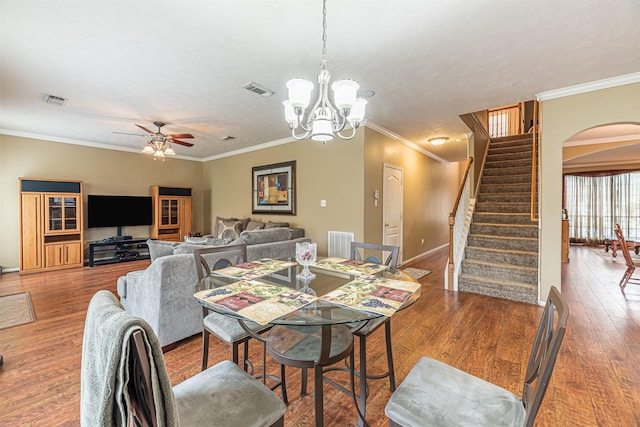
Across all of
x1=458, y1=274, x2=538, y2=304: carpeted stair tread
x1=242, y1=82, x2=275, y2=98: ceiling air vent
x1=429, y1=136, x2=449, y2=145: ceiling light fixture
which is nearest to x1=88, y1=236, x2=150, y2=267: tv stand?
x1=242, y1=82, x2=275, y2=98: ceiling air vent

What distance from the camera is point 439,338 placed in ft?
8.57

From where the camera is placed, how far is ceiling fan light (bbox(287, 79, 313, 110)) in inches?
70.4

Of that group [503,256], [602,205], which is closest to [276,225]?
[503,256]

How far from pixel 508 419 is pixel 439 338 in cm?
174

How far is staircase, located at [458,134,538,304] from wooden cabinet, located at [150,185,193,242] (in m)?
6.26

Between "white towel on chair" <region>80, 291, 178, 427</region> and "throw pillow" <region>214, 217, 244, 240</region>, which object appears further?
"throw pillow" <region>214, 217, 244, 240</region>

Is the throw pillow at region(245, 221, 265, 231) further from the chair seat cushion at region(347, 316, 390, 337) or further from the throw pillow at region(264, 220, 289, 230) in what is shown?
the chair seat cushion at region(347, 316, 390, 337)

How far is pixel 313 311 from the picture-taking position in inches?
51.4

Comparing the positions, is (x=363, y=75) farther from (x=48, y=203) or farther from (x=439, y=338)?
(x=48, y=203)

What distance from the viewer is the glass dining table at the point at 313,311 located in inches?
48.9

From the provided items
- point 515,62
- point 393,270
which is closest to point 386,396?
point 393,270

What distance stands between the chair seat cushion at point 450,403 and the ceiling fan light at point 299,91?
1681mm

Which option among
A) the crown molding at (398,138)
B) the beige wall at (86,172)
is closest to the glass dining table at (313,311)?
the crown molding at (398,138)

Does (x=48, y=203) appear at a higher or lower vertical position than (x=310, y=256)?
higher
